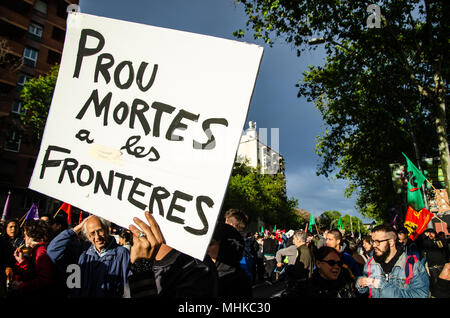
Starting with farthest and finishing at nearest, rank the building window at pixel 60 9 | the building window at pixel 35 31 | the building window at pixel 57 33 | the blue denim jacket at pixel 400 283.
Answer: the building window at pixel 60 9 → the building window at pixel 57 33 → the building window at pixel 35 31 → the blue denim jacket at pixel 400 283

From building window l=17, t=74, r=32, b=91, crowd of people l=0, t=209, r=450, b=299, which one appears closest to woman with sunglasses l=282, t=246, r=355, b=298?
crowd of people l=0, t=209, r=450, b=299

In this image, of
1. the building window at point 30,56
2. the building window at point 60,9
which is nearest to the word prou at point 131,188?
the building window at point 30,56

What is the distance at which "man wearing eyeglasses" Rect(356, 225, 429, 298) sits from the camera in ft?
8.13

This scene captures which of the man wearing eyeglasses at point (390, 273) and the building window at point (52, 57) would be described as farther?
the building window at point (52, 57)

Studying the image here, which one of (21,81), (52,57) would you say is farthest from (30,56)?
(21,81)

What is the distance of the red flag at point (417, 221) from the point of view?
5.71 meters

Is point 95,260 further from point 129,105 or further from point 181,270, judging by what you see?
point 129,105

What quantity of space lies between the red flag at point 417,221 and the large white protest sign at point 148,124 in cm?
575

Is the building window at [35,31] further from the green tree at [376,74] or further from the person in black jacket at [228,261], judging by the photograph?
the person in black jacket at [228,261]

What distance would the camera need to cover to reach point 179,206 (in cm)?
143

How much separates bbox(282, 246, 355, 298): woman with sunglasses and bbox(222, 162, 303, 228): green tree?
31089mm

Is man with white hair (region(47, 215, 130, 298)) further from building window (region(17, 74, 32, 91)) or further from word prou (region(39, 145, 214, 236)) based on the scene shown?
building window (region(17, 74, 32, 91))

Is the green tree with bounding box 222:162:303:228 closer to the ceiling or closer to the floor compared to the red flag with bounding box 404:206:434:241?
closer to the ceiling

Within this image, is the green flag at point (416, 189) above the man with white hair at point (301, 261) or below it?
above
